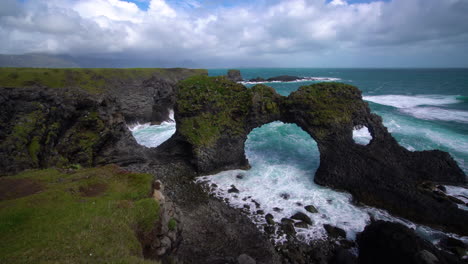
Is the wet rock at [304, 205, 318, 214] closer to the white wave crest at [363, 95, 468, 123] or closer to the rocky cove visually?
the rocky cove

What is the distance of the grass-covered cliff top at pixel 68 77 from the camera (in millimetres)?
49312

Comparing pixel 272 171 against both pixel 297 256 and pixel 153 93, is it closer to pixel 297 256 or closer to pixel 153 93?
pixel 297 256

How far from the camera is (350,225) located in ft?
57.4

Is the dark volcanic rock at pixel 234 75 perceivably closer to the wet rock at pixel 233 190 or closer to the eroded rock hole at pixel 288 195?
the eroded rock hole at pixel 288 195

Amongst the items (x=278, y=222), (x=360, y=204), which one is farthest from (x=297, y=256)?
(x=360, y=204)

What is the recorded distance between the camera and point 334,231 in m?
16.8

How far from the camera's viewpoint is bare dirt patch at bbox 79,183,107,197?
10877 mm

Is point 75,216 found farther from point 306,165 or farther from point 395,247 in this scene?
point 306,165

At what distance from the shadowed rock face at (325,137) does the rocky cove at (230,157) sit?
116 mm

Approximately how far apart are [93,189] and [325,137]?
23.1m

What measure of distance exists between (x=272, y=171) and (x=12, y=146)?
77.2 ft

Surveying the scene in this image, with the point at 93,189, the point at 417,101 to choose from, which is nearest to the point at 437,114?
the point at 417,101

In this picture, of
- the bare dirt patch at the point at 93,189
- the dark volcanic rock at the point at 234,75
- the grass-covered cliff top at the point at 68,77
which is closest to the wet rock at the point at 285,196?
the bare dirt patch at the point at 93,189

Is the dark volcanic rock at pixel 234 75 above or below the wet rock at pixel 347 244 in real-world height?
above
